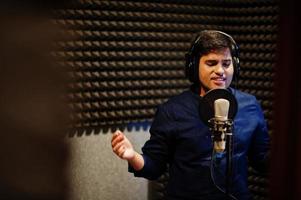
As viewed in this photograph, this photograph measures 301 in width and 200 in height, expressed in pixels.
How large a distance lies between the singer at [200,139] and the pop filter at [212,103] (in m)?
0.14

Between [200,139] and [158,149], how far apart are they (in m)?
0.17

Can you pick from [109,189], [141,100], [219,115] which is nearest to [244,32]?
[141,100]

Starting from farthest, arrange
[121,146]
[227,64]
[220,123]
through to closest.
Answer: [227,64] < [121,146] < [220,123]

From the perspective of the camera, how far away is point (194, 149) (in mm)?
1632

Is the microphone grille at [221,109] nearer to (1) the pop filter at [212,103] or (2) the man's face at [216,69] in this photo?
(1) the pop filter at [212,103]

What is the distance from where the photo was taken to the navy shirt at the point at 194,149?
64.0 inches

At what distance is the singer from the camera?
64.1 inches

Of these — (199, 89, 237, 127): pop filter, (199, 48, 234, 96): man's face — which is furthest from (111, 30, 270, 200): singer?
(199, 89, 237, 127): pop filter

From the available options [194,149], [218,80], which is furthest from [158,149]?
[218,80]

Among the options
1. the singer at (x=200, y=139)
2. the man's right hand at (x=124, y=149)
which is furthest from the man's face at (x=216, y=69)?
the man's right hand at (x=124, y=149)

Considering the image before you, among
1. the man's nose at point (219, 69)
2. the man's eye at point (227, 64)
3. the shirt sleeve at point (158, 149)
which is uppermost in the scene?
the man's eye at point (227, 64)

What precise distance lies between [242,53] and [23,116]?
1356 mm

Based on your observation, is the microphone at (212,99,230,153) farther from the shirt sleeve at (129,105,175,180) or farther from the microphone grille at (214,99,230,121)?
the shirt sleeve at (129,105,175,180)

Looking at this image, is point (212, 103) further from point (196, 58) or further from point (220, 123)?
point (196, 58)
